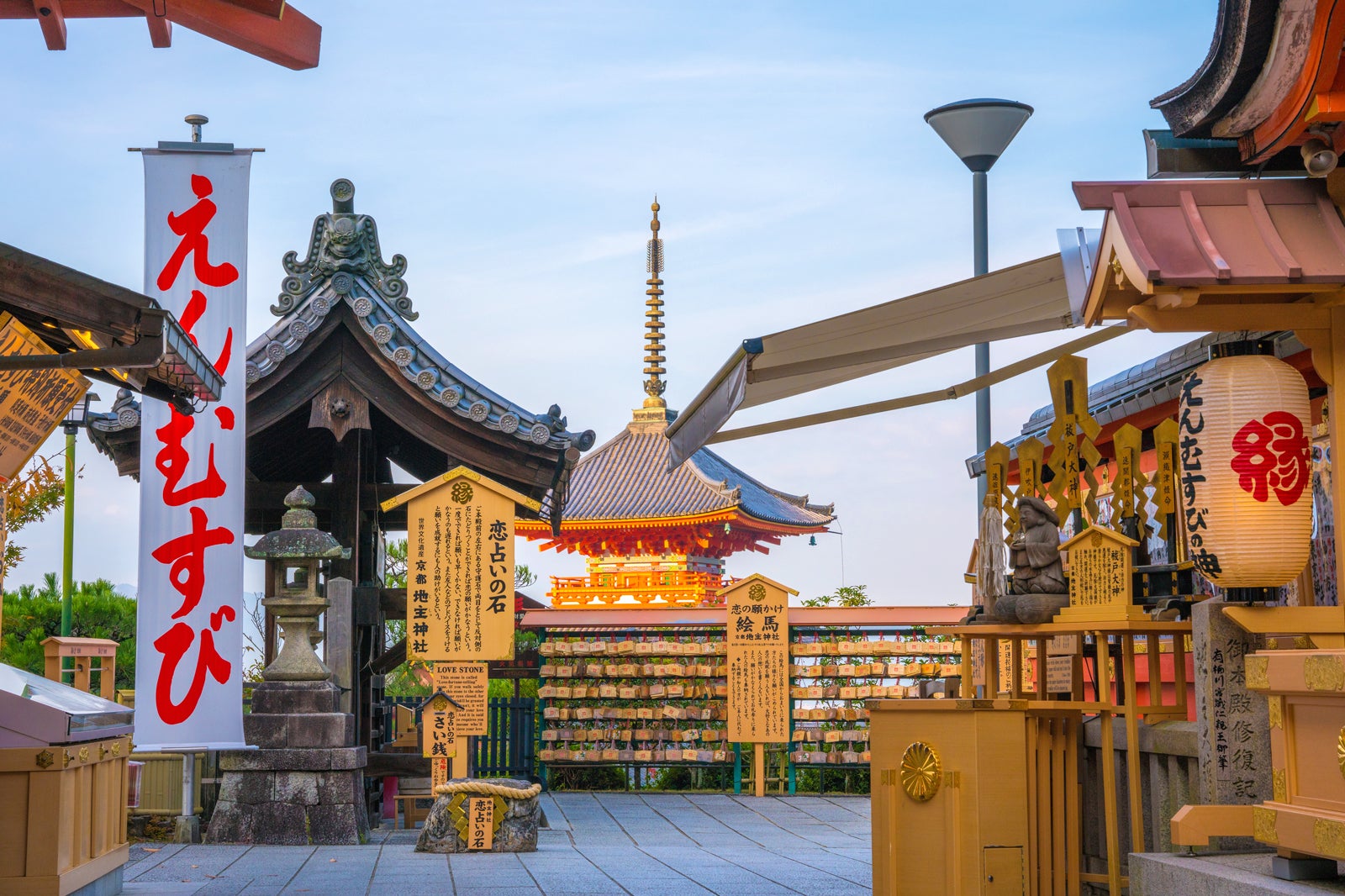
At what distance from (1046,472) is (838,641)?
15.9 ft

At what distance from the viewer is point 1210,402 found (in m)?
4.66

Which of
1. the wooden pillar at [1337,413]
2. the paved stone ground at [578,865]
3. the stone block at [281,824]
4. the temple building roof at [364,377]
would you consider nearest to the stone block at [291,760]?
the stone block at [281,824]

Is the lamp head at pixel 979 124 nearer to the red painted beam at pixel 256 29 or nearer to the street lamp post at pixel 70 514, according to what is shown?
the red painted beam at pixel 256 29

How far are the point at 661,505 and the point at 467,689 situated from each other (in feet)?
65.9

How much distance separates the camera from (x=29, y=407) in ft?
26.6

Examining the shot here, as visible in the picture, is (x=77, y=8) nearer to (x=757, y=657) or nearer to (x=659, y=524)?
(x=757, y=657)

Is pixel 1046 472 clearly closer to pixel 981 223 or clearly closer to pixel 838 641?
pixel 981 223

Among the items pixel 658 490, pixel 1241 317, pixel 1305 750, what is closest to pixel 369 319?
pixel 1241 317

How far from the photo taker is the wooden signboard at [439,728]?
11.0 meters

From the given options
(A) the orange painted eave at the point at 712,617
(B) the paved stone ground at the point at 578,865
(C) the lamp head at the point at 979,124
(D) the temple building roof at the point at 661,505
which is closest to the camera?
(B) the paved stone ground at the point at 578,865

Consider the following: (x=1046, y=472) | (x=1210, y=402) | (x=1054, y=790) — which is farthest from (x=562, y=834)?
(x=1210, y=402)

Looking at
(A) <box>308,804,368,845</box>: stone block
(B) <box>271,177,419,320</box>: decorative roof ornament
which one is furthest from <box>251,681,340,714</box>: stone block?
(B) <box>271,177,419,320</box>: decorative roof ornament

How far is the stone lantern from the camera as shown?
1147 centimetres

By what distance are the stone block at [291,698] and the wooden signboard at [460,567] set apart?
86 cm
